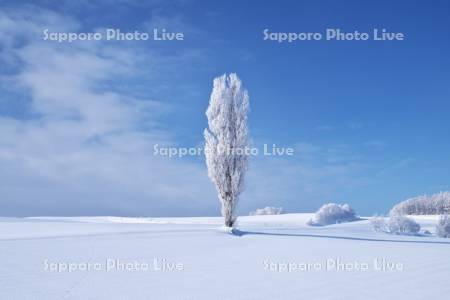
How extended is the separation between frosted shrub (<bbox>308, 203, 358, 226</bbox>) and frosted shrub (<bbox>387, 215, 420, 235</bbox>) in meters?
15.4

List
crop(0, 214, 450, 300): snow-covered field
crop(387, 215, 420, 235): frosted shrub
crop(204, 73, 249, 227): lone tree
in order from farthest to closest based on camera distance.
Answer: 1. crop(387, 215, 420, 235): frosted shrub
2. crop(204, 73, 249, 227): lone tree
3. crop(0, 214, 450, 300): snow-covered field

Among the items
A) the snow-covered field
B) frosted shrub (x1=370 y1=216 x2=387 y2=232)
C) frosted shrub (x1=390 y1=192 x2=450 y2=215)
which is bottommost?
the snow-covered field

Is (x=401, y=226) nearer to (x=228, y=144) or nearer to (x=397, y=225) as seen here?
(x=397, y=225)

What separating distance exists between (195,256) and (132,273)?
4311mm

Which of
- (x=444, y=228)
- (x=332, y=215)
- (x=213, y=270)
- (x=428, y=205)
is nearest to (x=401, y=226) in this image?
(x=444, y=228)

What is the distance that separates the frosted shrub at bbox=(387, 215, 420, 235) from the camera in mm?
40369

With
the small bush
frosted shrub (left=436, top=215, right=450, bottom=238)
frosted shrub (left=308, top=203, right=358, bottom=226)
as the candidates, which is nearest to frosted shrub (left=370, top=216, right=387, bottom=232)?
the small bush

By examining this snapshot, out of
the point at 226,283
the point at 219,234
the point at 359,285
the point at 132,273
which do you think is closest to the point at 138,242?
the point at 219,234

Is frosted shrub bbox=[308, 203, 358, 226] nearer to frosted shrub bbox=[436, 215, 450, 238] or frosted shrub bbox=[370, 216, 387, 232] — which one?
frosted shrub bbox=[370, 216, 387, 232]

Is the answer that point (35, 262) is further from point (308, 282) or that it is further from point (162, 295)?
point (308, 282)

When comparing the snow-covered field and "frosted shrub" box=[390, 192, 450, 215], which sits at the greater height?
"frosted shrub" box=[390, 192, 450, 215]

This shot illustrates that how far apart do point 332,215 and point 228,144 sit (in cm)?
3149

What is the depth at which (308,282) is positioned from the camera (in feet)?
43.5

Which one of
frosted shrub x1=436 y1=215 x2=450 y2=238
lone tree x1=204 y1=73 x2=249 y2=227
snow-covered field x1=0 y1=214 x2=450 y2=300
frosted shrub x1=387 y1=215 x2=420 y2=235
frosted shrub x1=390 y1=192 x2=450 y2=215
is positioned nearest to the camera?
snow-covered field x1=0 y1=214 x2=450 y2=300
